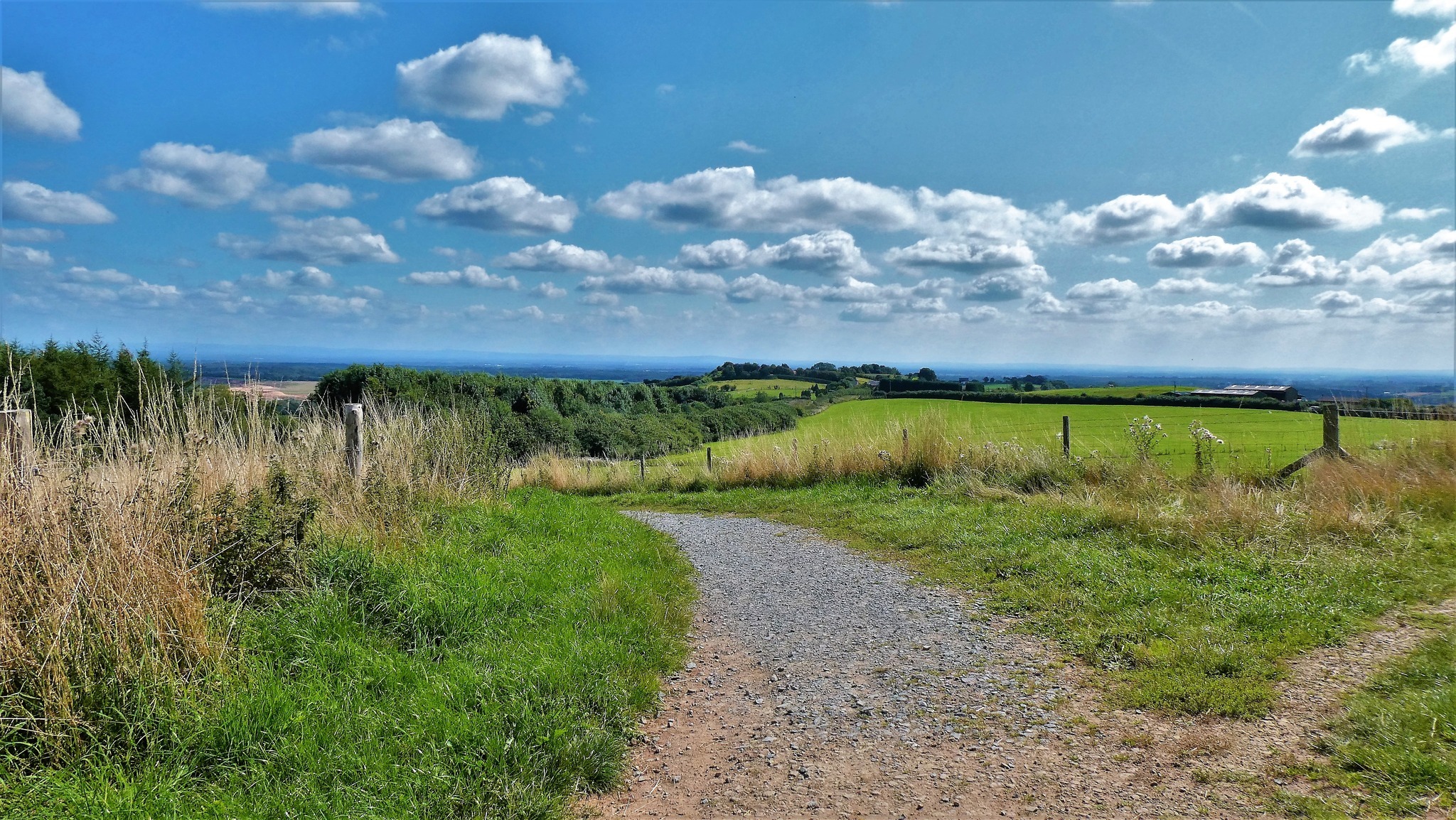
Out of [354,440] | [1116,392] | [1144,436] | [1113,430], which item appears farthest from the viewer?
[1116,392]

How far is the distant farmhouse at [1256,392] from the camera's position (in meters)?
15.9

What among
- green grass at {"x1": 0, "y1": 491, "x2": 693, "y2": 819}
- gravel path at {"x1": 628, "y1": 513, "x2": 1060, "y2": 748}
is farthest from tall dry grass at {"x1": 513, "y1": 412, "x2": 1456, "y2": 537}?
green grass at {"x1": 0, "y1": 491, "x2": 693, "y2": 819}

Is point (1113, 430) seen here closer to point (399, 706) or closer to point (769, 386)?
point (399, 706)

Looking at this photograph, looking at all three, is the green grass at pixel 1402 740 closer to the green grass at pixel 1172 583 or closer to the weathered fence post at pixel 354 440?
the green grass at pixel 1172 583

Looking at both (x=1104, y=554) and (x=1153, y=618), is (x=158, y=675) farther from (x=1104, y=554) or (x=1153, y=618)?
(x=1104, y=554)

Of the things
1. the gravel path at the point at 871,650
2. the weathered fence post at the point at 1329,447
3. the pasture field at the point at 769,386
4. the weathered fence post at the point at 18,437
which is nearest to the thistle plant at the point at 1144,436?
the weathered fence post at the point at 1329,447

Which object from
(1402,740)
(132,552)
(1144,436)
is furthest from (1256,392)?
(132,552)

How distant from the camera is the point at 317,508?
5.95 metres

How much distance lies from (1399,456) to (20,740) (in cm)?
1469

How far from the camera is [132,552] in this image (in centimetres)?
406

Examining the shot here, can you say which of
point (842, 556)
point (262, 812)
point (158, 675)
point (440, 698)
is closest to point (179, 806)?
point (262, 812)

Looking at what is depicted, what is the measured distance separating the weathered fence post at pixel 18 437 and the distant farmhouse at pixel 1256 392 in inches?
743

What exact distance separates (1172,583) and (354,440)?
28.0ft

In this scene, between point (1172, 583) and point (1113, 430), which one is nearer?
point (1172, 583)
